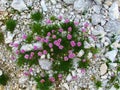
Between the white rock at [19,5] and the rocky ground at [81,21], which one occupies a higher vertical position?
the white rock at [19,5]

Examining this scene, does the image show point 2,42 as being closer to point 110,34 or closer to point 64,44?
point 64,44

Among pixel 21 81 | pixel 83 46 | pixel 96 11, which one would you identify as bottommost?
pixel 21 81

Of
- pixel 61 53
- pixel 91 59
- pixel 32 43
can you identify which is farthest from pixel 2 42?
pixel 91 59

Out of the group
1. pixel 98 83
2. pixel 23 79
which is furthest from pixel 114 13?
pixel 23 79

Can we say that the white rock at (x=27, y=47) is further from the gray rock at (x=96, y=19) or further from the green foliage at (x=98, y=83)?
the green foliage at (x=98, y=83)

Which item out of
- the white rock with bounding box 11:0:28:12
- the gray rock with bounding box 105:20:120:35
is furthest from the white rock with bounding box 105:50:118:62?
the white rock with bounding box 11:0:28:12

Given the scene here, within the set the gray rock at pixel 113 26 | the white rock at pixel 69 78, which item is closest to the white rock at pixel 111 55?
the gray rock at pixel 113 26

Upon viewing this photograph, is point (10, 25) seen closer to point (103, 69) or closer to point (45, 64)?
point (45, 64)
